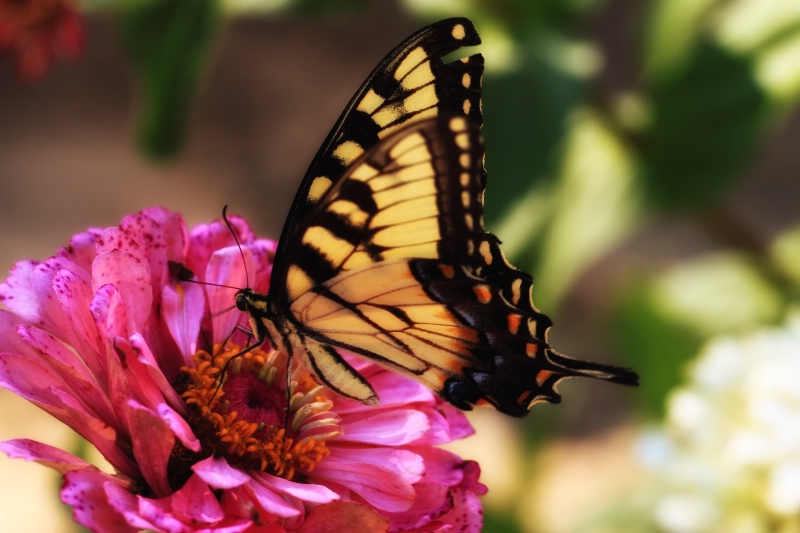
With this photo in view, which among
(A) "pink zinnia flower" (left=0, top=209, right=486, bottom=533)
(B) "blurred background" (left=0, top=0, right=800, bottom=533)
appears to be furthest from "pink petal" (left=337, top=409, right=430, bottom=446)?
(B) "blurred background" (left=0, top=0, right=800, bottom=533)

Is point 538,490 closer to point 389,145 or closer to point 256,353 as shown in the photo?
point 256,353

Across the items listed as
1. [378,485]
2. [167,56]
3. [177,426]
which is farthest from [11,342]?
[167,56]

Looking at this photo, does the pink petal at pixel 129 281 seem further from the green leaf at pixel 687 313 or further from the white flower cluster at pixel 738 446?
the green leaf at pixel 687 313

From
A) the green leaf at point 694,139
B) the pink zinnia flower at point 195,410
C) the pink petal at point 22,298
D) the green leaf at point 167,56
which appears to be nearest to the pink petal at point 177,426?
the pink zinnia flower at point 195,410

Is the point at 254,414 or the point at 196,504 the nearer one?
the point at 196,504

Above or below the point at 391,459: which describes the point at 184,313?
above

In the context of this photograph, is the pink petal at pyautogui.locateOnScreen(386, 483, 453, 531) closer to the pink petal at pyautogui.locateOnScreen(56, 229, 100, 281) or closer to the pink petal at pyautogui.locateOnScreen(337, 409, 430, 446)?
the pink petal at pyautogui.locateOnScreen(337, 409, 430, 446)

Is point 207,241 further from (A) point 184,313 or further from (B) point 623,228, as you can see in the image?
(B) point 623,228

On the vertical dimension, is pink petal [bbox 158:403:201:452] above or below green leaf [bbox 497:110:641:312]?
below
